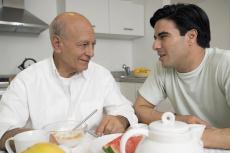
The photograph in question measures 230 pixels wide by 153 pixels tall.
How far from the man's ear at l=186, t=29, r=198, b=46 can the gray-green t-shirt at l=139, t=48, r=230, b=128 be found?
9 centimetres

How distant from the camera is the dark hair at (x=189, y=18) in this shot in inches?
50.8

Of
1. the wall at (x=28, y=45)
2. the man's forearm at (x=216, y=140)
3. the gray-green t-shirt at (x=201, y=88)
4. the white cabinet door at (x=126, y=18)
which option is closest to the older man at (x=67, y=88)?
the gray-green t-shirt at (x=201, y=88)

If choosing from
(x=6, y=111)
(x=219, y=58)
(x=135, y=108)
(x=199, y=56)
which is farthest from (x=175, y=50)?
(x=6, y=111)

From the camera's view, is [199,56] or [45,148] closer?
[45,148]

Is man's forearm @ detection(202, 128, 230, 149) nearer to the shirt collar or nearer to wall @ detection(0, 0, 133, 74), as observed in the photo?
the shirt collar

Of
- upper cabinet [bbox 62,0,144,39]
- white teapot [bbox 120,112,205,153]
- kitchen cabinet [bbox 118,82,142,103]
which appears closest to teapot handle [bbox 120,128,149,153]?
white teapot [bbox 120,112,205,153]

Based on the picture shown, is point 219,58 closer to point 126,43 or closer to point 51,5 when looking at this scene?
point 51,5

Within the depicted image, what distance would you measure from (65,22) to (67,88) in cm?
33

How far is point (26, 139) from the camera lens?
2.23ft

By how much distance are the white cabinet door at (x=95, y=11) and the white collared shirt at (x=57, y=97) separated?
1834 millimetres

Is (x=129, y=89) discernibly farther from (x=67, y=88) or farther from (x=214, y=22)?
(x=67, y=88)

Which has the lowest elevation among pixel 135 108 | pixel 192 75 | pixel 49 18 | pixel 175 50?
pixel 135 108

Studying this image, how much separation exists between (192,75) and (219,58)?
152 millimetres

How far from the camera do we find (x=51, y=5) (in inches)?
122
